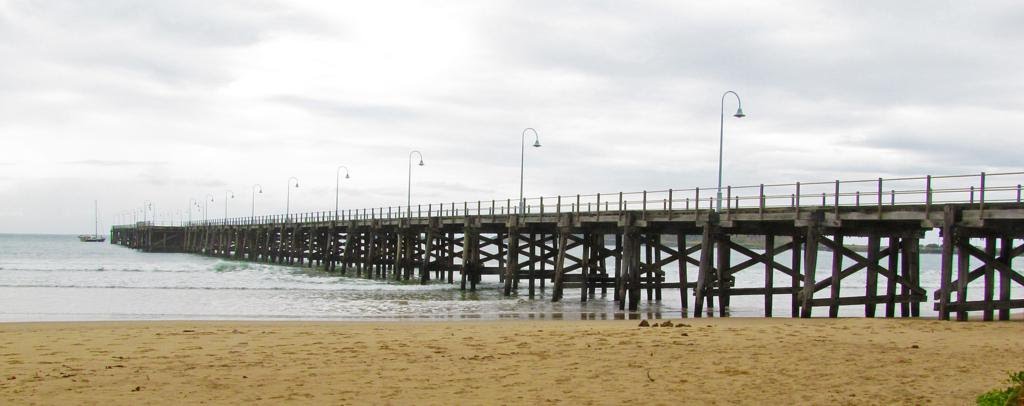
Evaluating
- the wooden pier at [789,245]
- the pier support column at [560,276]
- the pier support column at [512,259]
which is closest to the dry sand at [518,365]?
the wooden pier at [789,245]

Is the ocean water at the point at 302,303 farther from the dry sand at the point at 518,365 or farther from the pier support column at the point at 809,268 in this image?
the dry sand at the point at 518,365

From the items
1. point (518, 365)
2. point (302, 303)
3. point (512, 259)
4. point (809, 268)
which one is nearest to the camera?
point (518, 365)

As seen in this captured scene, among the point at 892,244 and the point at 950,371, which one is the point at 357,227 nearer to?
the point at 892,244

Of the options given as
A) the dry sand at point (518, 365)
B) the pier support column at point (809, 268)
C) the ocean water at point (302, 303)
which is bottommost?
the ocean water at point (302, 303)

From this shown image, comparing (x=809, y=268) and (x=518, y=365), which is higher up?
(x=809, y=268)

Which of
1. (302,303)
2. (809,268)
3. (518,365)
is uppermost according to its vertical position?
(809,268)

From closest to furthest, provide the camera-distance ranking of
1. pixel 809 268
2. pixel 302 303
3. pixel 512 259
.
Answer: pixel 809 268 → pixel 302 303 → pixel 512 259

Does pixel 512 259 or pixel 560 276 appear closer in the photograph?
pixel 560 276

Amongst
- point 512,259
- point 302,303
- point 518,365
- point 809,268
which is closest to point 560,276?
point 512,259

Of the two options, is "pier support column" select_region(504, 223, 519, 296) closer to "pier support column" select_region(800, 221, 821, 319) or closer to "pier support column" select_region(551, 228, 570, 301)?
"pier support column" select_region(551, 228, 570, 301)

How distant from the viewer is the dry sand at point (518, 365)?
9.79 metres

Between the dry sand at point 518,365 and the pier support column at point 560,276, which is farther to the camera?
the pier support column at point 560,276

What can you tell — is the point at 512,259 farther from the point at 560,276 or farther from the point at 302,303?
the point at 302,303

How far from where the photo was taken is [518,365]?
11828 mm
